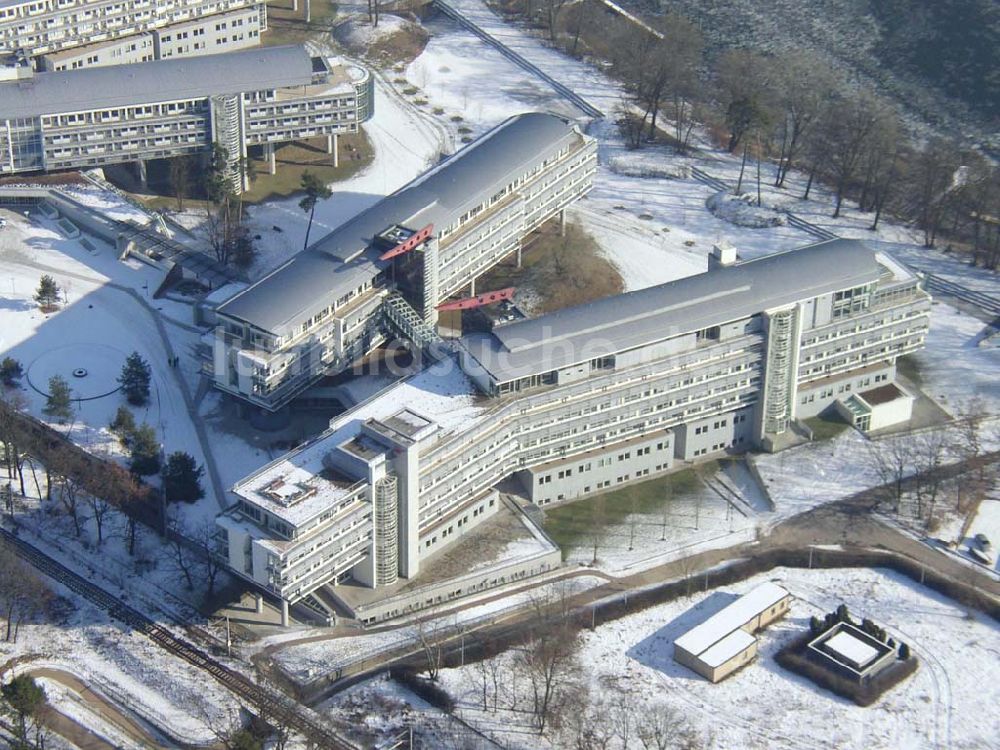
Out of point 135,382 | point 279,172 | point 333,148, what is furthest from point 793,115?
point 135,382

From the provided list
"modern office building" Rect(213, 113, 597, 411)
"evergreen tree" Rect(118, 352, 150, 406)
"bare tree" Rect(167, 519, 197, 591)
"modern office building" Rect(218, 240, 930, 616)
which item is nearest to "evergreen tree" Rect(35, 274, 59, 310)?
"evergreen tree" Rect(118, 352, 150, 406)

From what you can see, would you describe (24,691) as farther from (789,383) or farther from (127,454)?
(789,383)

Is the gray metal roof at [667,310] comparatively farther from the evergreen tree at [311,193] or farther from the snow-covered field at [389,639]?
the evergreen tree at [311,193]

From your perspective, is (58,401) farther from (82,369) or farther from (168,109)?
(168,109)

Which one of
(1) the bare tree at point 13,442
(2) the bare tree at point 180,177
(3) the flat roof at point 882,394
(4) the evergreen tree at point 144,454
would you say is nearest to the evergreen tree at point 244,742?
(4) the evergreen tree at point 144,454

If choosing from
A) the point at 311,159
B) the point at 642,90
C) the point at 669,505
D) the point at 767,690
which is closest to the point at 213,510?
the point at 669,505

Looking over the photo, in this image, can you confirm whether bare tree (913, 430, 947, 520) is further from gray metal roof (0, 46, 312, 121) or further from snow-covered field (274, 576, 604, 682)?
A: gray metal roof (0, 46, 312, 121)
